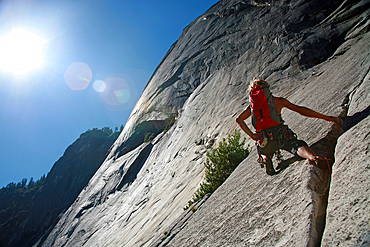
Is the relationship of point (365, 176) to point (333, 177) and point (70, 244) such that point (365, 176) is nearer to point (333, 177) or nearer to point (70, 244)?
point (333, 177)

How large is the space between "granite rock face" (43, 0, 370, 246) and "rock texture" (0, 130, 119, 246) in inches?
1443

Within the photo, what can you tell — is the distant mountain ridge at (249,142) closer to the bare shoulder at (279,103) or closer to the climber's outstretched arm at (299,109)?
the climber's outstretched arm at (299,109)

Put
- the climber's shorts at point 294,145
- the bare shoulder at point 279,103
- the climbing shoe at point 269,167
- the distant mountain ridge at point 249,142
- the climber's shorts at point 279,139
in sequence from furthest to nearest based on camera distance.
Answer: the climbing shoe at point 269,167
the bare shoulder at point 279,103
the climber's shorts at point 279,139
the climber's shorts at point 294,145
the distant mountain ridge at point 249,142

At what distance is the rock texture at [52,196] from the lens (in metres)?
51.1

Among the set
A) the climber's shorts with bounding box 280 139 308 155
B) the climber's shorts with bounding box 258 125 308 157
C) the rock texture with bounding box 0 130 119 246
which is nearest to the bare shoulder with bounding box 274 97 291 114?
the climber's shorts with bounding box 258 125 308 157

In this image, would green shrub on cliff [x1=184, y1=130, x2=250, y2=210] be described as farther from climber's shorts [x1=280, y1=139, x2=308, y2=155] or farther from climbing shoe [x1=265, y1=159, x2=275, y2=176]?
climber's shorts [x1=280, y1=139, x2=308, y2=155]

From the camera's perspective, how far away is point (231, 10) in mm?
22766

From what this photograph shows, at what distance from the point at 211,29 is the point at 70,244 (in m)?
30.2

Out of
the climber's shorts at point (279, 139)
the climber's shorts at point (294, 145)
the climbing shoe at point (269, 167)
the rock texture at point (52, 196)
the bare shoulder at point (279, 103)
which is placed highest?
the rock texture at point (52, 196)

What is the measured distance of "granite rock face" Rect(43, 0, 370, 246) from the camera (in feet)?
8.20

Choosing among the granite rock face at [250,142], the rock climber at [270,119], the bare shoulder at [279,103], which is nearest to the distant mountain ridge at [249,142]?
the granite rock face at [250,142]

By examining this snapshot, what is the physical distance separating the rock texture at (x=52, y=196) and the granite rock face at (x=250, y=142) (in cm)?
3666

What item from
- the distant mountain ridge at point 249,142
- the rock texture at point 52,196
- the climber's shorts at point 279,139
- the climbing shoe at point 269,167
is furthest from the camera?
the rock texture at point 52,196

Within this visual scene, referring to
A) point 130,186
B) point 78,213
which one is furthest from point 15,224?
point 130,186
